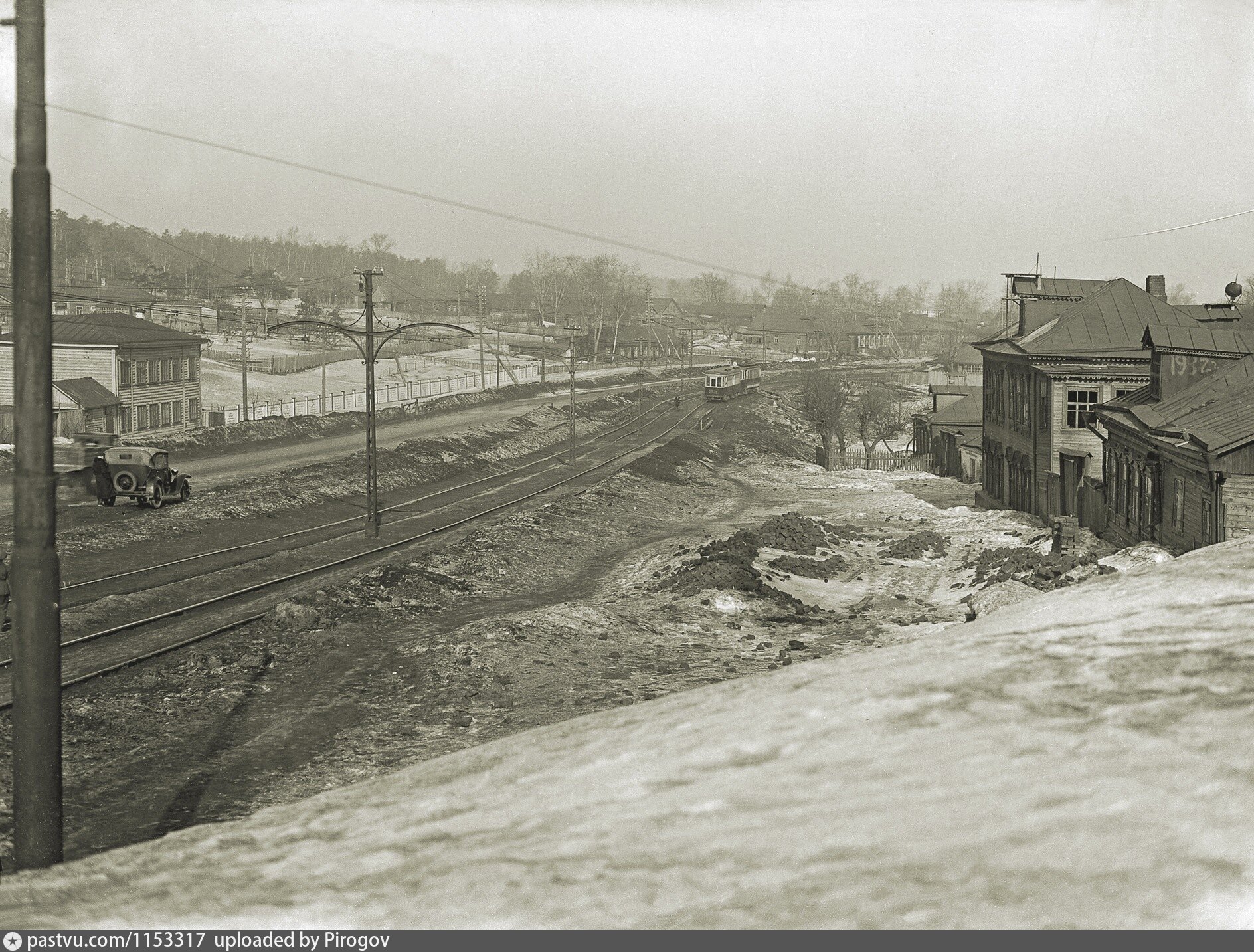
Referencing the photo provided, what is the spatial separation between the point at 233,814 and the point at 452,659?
28.6ft

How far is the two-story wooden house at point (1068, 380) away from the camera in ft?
139

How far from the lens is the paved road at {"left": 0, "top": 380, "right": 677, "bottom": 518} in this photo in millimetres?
46500

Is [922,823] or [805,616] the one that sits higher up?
[922,823]

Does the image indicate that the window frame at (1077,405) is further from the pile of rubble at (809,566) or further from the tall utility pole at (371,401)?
the tall utility pole at (371,401)

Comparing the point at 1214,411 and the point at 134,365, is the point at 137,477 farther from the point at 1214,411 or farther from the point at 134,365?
the point at 1214,411

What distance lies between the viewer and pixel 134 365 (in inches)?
Answer: 2338

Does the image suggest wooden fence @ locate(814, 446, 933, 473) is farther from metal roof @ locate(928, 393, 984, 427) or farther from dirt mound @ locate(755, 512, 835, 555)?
dirt mound @ locate(755, 512, 835, 555)

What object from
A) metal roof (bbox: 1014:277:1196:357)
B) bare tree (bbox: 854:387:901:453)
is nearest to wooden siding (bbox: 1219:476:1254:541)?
metal roof (bbox: 1014:277:1196:357)

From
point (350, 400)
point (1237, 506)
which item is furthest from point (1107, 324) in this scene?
point (350, 400)

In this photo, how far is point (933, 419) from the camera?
70062 millimetres

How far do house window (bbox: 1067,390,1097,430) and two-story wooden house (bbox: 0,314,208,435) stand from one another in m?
43.2
